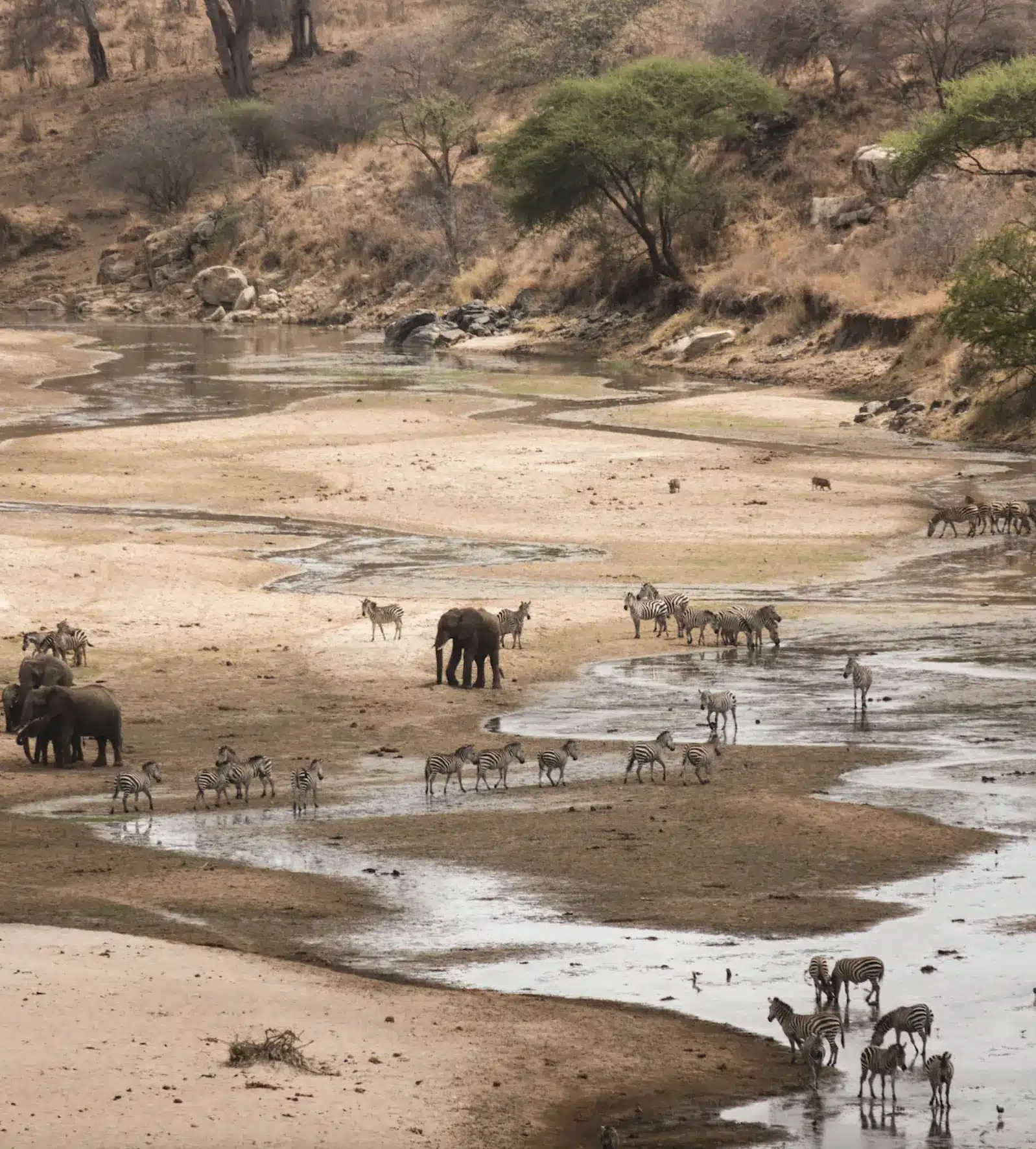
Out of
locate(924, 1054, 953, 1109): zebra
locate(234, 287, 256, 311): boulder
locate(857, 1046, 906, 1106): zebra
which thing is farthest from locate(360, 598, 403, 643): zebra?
locate(234, 287, 256, 311): boulder

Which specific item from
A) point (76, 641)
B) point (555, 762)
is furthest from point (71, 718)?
point (555, 762)

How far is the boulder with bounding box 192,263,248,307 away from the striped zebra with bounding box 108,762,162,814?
8142cm

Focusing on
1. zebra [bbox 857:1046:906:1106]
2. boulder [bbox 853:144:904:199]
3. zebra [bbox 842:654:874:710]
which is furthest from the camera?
boulder [bbox 853:144:904:199]

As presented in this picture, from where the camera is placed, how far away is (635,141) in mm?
72938

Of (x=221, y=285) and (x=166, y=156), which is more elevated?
(x=166, y=156)

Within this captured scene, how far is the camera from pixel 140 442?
Answer: 45750 mm

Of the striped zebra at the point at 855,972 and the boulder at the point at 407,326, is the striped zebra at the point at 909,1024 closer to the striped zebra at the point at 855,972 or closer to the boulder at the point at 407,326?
the striped zebra at the point at 855,972

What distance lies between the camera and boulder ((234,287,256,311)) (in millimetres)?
97000

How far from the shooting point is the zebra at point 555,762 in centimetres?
1820

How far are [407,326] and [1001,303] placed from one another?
39854mm

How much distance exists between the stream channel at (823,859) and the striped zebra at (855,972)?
25 cm

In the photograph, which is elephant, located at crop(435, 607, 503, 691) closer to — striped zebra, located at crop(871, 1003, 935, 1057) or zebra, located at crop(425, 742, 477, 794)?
zebra, located at crop(425, 742, 477, 794)

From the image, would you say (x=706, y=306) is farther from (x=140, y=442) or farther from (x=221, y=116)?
(x=221, y=116)

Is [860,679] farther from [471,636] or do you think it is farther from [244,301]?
[244,301]
